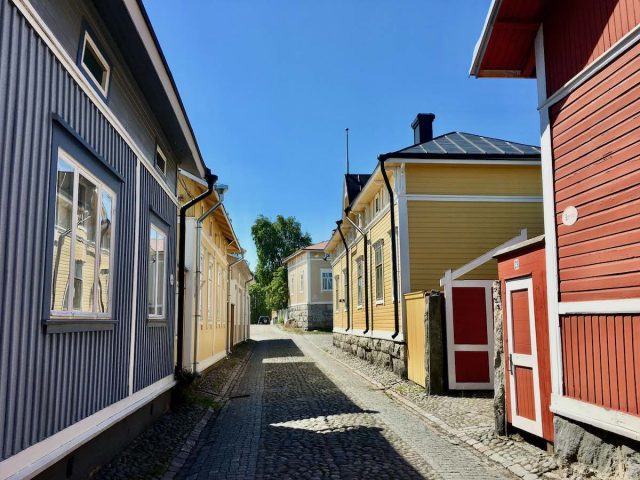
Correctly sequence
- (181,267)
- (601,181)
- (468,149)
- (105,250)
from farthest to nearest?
(468,149) → (181,267) → (105,250) → (601,181)

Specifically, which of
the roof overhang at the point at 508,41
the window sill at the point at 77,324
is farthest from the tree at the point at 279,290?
the window sill at the point at 77,324

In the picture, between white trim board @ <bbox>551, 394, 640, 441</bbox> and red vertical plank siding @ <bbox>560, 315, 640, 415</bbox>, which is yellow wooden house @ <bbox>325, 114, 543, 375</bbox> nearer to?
white trim board @ <bbox>551, 394, 640, 441</bbox>

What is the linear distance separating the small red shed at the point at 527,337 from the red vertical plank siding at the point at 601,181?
1.79 ft

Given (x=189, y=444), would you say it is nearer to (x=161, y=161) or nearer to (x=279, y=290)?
(x=161, y=161)

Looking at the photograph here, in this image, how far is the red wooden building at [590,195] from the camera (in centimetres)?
484

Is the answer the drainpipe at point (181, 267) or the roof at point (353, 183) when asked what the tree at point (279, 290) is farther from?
the drainpipe at point (181, 267)

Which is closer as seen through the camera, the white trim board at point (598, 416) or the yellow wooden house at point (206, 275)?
the white trim board at point (598, 416)

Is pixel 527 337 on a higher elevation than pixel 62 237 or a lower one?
lower

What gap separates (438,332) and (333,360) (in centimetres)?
879

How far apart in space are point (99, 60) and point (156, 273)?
3.60 m

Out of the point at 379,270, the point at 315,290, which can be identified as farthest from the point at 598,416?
the point at 315,290

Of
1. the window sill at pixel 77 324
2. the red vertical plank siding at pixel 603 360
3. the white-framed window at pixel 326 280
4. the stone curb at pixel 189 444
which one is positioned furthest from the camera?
the white-framed window at pixel 326 280

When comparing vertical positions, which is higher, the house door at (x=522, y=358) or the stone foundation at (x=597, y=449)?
the house door at (x=522, y=358)

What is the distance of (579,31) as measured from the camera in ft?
18.8
